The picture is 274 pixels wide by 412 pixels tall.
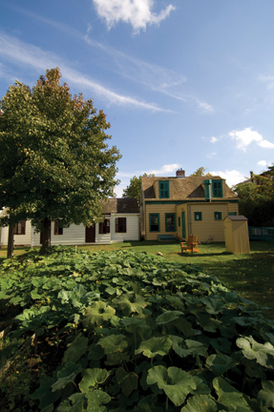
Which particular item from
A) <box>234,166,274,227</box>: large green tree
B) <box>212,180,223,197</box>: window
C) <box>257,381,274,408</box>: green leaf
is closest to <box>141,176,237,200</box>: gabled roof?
<box>212,180,223,197</box>: window

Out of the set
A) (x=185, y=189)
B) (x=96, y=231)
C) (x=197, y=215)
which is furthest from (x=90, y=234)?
(x=185, y=189)

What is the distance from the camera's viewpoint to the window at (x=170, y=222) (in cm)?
2291

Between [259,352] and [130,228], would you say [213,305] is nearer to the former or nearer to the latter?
[259,352]

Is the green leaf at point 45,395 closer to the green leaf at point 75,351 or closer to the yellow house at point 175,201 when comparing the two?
the green leaf at point 75,351

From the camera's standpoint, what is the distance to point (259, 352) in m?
1.73

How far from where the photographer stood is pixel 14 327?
10.5 feet

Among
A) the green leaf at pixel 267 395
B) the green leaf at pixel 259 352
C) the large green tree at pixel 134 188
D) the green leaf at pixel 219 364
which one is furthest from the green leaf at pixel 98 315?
the large green tree at pixel 134 188

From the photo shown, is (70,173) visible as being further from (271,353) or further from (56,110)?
(271,353)

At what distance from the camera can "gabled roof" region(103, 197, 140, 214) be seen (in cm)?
2316

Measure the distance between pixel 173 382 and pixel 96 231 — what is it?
2082 cm

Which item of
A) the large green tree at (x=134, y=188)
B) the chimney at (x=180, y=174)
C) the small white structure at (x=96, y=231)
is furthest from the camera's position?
the large green tree at (x=134, y=188)

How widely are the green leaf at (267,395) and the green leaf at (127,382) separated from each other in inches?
32.7

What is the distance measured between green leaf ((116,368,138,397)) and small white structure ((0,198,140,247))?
18961mm

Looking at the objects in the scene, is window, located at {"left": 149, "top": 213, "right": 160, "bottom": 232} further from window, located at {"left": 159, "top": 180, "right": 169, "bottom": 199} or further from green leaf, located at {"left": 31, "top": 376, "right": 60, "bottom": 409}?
green leaf, located at {"left": 31, "top": 376, "right": 60, "bottom": 409}
